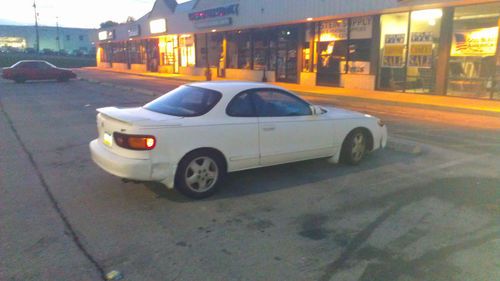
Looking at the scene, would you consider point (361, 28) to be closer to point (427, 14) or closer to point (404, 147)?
point (427, 14)

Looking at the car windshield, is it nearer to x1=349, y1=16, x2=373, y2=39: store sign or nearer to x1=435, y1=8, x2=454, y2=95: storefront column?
x1=435, y1=8, x2=454, y2=95: storefront column

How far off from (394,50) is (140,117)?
1660 cm

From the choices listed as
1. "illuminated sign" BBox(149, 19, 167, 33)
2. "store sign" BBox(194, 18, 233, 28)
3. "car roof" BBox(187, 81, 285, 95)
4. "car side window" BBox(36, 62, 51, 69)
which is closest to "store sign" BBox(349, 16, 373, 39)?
"store sign" BBox(194, 18, 233, 28)

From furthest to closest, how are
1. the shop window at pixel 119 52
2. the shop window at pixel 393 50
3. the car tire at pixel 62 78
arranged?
1. the shop window at pixel 119 52
2. the car tire at pixel 62 78
3. the shop window at pixel 393 50

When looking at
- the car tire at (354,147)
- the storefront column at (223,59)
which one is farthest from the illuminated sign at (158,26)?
the car tire at (354,147)

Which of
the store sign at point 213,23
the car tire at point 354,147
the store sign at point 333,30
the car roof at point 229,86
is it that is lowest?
the car tire at point 354,147

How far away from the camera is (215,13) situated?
2938cm

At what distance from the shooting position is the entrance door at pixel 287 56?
2511 cm

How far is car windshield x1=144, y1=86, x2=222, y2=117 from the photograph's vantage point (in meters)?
5.39

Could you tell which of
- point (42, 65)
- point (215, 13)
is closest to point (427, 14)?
point (215, 13)

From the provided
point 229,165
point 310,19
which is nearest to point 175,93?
point 229,165

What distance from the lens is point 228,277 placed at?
3.42m

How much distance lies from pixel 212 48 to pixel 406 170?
28.7m

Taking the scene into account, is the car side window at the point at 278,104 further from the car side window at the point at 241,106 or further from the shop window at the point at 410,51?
the shop window at the point at 410,51
